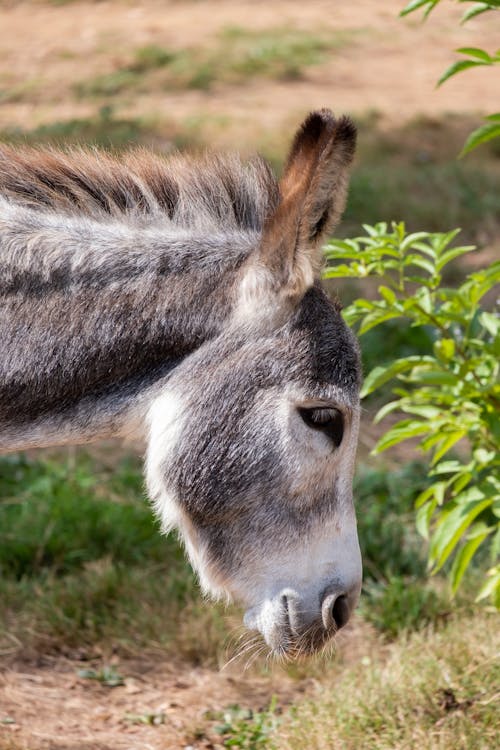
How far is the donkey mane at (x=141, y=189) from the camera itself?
276 centimetres

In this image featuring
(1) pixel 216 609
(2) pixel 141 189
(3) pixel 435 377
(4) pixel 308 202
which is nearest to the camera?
(4) pixel 308 202

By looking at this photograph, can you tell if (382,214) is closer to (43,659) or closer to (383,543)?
(383,543)

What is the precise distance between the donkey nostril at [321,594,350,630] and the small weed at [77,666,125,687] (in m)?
1.32

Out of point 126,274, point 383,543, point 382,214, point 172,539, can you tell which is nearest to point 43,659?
point 172,539

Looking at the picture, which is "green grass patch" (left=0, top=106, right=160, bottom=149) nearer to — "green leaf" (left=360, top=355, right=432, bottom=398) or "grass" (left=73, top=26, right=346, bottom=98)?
"grass" (left=73, top=26, right=346, bottom=98)

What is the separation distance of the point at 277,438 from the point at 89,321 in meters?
0.56

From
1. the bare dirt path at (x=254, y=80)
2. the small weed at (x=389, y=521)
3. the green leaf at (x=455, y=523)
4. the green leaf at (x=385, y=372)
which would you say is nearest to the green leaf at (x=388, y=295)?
the green leaf at (x=385, y=372)

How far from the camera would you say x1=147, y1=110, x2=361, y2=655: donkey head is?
2.62 m

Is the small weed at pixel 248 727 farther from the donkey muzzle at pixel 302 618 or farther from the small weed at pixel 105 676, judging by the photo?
the donkey muzzle at pixel 302 618

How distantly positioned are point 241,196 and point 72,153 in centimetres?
49

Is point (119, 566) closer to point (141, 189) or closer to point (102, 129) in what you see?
point (141, 189)

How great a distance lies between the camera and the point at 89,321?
8.74ft

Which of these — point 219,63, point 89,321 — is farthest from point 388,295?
point 219,63

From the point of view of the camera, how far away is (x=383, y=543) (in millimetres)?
4480
